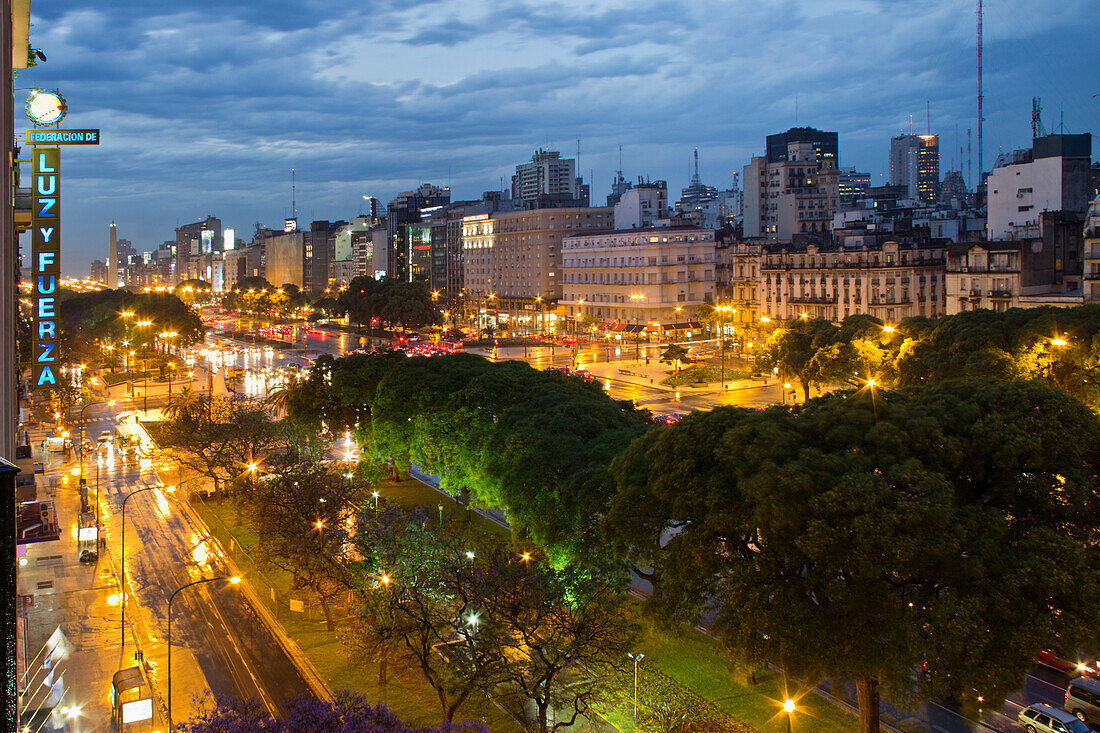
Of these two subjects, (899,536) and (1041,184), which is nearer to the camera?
(899,536)

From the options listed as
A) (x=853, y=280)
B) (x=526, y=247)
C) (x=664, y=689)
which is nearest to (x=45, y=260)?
(x=664, y=689)

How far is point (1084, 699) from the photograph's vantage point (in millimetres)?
22938

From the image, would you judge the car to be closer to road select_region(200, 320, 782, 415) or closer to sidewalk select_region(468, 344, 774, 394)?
road select_region(200, 320, 782, 415)

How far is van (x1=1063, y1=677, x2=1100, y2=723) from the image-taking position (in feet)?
74.3

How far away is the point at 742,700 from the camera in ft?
80.3

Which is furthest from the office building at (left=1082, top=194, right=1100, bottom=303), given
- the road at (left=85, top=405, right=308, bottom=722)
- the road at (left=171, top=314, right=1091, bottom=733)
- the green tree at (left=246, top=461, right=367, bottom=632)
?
the road at (left=85, top=405, right=308, bottom=722)

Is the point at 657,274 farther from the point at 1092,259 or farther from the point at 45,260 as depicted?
the point at 45,260

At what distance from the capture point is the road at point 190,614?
26453 millimetres

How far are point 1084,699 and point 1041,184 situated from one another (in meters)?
72.0

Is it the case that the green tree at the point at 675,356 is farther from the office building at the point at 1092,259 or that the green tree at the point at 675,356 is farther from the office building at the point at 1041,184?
the office building at the point at 1092,259

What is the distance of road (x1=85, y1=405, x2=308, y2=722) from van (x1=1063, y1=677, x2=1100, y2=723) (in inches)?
799

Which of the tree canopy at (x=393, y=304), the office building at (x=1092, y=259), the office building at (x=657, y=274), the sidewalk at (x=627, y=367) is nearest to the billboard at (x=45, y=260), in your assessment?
the sidewalk at (x=627, y=367)

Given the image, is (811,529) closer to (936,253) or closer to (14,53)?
(14,53)

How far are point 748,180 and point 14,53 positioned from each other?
5619 inches
